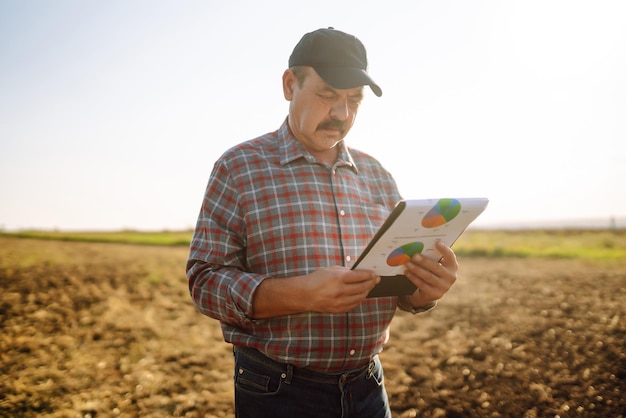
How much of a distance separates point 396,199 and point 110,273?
834cm

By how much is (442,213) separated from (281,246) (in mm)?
636

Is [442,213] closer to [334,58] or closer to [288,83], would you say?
[334,58]

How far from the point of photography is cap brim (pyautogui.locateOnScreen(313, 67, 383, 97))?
1.77 meters

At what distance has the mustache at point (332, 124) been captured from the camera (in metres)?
1.85

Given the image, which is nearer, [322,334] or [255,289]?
[255,289]

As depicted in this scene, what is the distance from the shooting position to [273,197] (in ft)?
5.79

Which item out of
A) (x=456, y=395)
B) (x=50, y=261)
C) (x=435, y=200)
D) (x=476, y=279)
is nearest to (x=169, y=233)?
(x=50, y=261)

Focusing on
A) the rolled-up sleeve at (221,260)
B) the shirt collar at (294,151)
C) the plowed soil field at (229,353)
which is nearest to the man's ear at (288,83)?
the shirt collar at (294,151)

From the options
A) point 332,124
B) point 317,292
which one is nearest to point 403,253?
point 317,292

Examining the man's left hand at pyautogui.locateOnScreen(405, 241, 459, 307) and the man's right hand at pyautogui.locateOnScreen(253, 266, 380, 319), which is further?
the man's left hand at pyautogui.locateOnScreen(405, 241, 459, 307)

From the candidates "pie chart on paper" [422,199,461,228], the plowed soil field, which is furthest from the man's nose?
the plowed soil field

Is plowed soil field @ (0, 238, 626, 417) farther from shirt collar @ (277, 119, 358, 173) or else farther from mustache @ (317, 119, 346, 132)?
mustache @ (317, 119, 346, 132)

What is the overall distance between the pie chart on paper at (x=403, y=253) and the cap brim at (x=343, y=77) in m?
0.71

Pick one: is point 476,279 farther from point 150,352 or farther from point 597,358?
point 150,352
